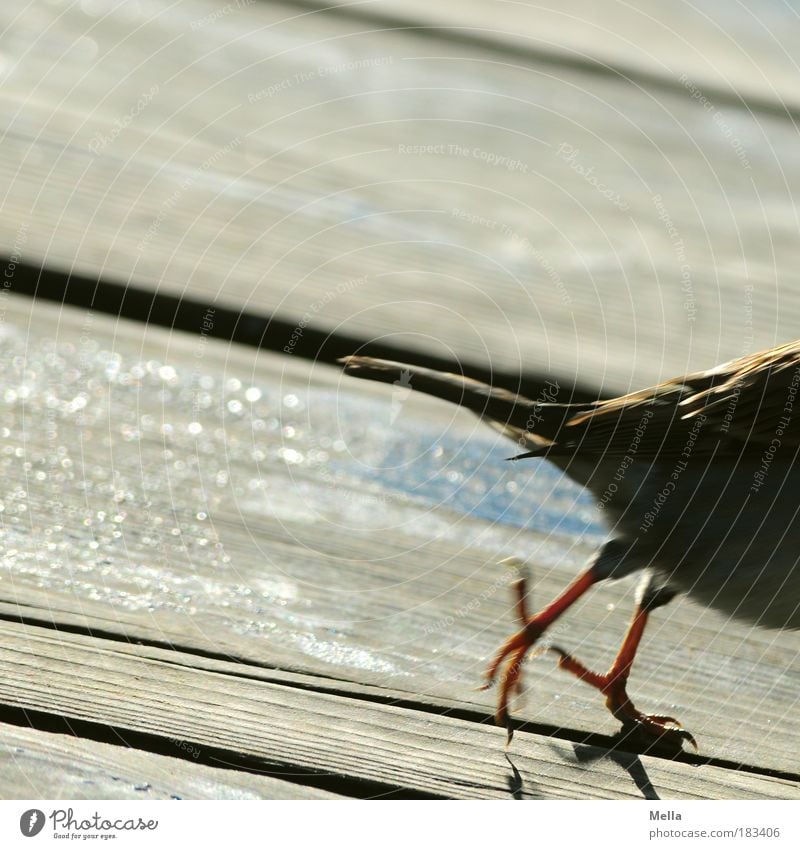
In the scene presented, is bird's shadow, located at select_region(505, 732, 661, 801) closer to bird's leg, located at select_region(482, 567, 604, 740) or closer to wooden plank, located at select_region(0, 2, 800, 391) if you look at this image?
bird's leg, located at select_region(482, 567, 604, 740)

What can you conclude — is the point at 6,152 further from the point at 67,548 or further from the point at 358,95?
the point at 67,548

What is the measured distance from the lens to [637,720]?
0.73 meters

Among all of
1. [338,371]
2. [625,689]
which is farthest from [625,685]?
[338,371]

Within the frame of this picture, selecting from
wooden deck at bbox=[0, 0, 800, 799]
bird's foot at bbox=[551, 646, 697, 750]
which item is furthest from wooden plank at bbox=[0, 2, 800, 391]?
bird's foot at bbox=[551, 646, 697, 750]

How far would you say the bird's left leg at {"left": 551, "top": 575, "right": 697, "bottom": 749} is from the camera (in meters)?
0.73

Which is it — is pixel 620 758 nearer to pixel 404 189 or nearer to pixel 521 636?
pixel 521 636

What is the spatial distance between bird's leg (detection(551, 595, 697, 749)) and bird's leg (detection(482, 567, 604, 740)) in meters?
0.02

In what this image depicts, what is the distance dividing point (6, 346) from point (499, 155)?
0.72m

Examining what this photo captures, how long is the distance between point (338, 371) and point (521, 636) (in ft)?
1.23

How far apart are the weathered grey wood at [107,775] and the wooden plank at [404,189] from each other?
536mm

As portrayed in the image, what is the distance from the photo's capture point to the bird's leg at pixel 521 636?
733 mm

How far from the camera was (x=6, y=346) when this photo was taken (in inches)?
38.5
